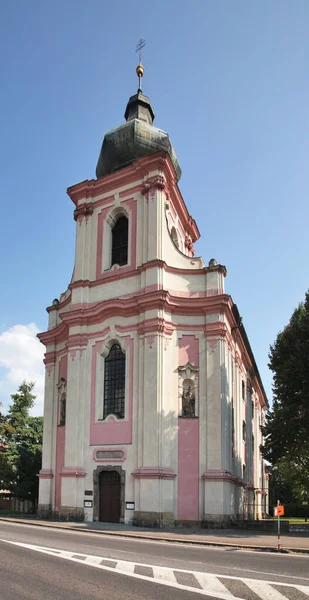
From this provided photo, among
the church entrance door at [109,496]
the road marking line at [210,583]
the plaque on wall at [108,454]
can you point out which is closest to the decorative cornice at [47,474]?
the church entrance door at [109,496]

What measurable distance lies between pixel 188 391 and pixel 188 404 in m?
0.60

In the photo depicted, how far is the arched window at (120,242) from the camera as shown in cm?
2947

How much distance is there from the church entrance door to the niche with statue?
4.29m

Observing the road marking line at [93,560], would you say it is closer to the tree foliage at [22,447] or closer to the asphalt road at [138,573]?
the asphalt road at [138,573]

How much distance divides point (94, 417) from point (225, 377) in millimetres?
6530

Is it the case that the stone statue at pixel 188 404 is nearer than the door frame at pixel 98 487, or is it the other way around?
the door frame at pixel 98 487

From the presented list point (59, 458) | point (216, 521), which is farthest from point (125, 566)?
point (59, 458)

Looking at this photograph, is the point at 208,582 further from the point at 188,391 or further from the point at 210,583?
the point at 188,391

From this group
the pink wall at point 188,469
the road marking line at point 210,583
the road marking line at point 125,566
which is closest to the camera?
the road marking line at point 210,583

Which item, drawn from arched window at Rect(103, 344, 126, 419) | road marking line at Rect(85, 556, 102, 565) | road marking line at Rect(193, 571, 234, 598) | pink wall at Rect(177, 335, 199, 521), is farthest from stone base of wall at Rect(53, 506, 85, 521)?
road marking line at Rect(193, 571, 234, 598)

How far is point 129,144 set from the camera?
3136 centimetres

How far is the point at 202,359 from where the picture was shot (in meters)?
26.1

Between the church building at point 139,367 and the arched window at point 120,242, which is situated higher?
the arched window at point 120,242

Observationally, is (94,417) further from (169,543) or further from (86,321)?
(169,543)
